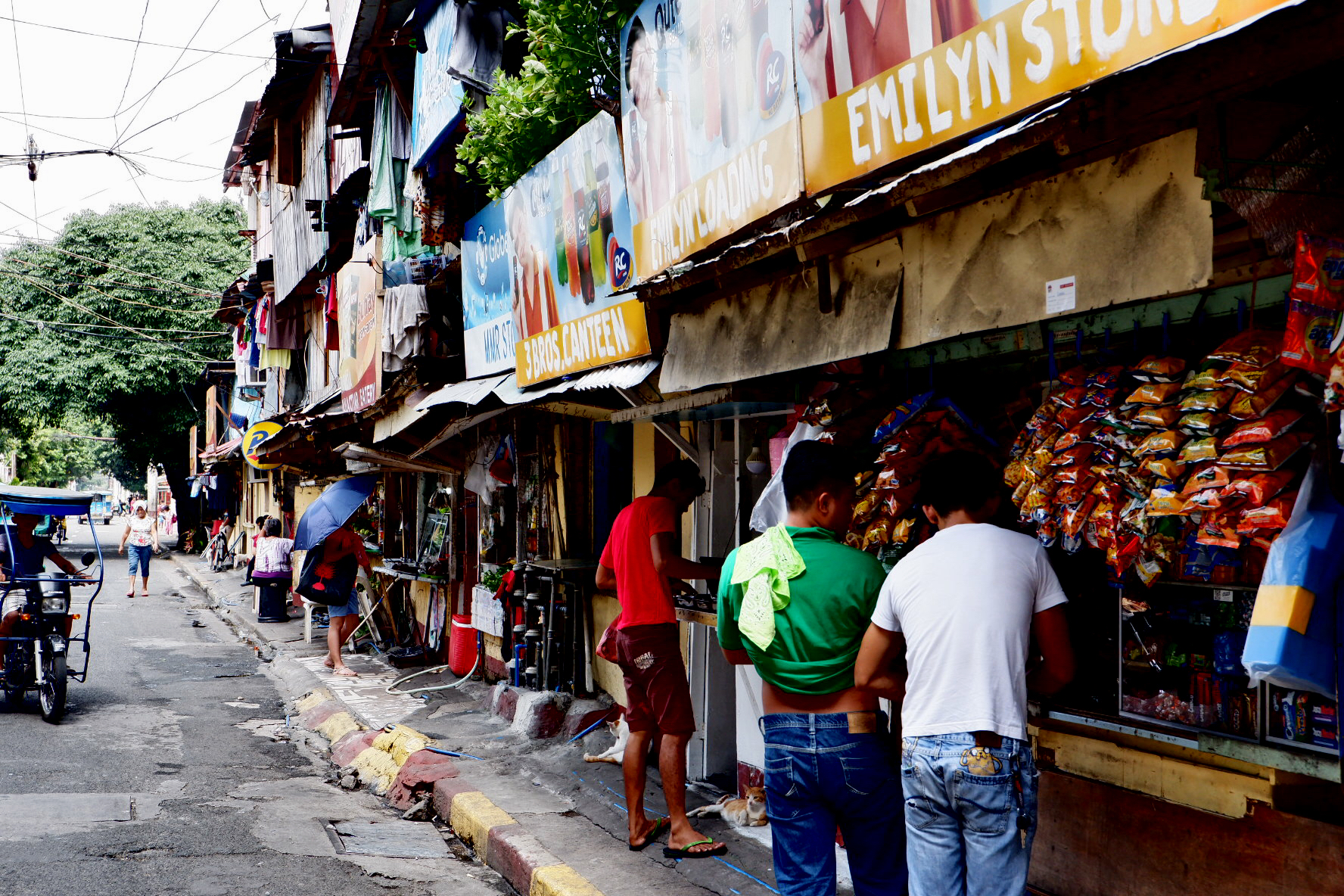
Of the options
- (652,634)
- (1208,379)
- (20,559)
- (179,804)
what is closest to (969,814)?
(1208,379)

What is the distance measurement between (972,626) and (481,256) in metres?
7.03

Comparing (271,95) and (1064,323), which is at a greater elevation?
(271,95)

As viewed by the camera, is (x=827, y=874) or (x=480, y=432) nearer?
(x=827, y=874)

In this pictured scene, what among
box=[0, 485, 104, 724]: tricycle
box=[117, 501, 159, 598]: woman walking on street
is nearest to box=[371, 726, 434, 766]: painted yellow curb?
box=[0, 485, 104, 724]: tricycle

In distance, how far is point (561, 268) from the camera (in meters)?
7.68

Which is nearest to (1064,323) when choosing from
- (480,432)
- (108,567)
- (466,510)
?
(480,432)

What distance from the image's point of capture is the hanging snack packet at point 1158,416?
10.3 ft

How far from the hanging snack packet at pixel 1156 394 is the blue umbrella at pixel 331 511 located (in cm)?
949

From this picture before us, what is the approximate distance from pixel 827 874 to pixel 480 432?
7554 millimetres

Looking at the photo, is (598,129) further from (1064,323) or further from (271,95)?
(271,95)

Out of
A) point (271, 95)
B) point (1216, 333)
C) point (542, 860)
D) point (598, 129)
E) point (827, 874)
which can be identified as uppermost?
point (271, 95)

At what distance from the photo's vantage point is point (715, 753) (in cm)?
680

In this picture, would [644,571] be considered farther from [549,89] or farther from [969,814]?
[549,89]

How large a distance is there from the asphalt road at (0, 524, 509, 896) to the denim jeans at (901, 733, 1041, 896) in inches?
124
